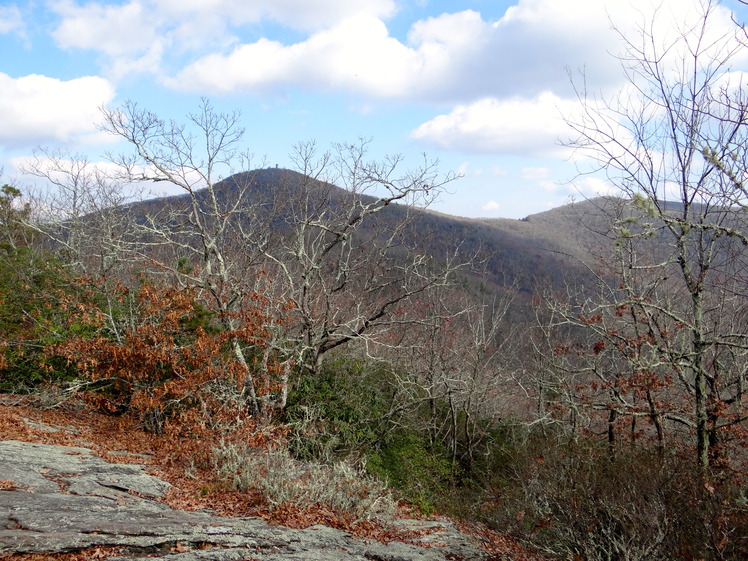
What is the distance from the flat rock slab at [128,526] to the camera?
15.3ft

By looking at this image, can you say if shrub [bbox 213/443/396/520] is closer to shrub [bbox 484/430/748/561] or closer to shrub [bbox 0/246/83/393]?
shrub [bbox 484/430/748/561]

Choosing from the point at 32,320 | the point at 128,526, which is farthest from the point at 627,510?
the point at 32,320

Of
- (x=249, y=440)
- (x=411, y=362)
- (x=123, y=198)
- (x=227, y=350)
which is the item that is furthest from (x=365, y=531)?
(x=123, y=198)

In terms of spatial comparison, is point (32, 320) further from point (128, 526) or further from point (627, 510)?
point (627, 510)

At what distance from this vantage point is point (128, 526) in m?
5.10

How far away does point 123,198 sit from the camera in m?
25.5

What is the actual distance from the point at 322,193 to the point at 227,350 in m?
4.67

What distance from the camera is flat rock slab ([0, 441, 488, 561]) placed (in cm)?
468

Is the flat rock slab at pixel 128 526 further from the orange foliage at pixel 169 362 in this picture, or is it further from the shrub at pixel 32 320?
the shrub at pixel 32 320

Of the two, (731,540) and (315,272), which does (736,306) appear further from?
(315,272)

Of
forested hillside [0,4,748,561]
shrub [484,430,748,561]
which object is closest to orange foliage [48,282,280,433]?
forested hillside [0,4,748,561]

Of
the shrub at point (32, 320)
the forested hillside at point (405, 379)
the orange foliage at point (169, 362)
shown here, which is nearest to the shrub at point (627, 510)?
the forested hillside at point (405, 379)

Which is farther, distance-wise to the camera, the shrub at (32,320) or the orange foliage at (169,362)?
the shrub at (32,320)

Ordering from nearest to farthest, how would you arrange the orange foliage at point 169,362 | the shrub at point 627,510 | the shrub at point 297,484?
the shrub at point 627,510
the shrub at point 297,484
the orange foliage at point 169,362
